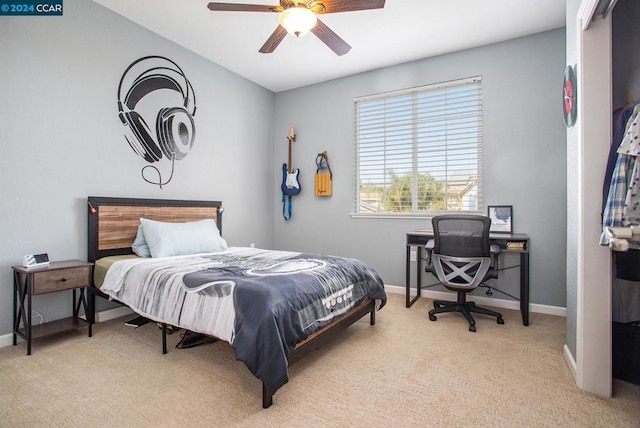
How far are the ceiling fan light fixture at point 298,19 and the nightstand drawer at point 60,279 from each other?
7.81 ft

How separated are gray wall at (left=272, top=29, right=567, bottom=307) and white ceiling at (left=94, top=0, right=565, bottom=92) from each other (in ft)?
0.60

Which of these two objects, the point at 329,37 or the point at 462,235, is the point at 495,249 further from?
the point at 329,37

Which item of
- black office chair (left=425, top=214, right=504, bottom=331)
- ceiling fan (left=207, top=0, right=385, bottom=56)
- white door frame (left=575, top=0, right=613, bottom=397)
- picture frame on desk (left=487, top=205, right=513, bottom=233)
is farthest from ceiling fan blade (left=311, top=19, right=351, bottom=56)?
picture frame on desk (left=487, top=205, right=513, bottom=233)

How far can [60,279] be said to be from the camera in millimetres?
2359

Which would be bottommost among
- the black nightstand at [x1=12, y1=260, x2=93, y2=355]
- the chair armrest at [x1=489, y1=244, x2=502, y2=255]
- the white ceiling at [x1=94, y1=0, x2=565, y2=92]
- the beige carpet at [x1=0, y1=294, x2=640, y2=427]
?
Answer: the beige carpet at [x1=0, y1=294, x2=640, y2=427]

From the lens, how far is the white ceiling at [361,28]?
2.82 meters

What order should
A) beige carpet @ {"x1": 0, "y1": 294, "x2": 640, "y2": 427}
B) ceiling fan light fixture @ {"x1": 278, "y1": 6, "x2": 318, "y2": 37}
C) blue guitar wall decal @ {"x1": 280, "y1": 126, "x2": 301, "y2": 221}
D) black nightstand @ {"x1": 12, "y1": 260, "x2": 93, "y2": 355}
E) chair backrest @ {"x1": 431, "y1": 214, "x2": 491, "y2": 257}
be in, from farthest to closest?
blue guitar wall decal @ {"x1": 280, "y1": 126, "x2": 301, "y2": 221} < chair backrest @ {"x1": 431, "y1": 214, "x2": 491, "y2": 257} < black nightstand @ {"x1": 12, "y1": 260, "x2": 93, "y2": 355} < ceiling fan light fixture @ {"x1": 278, "y1": 6, "x2": 318, "y2": 37} < beige carpet @ {"x1": 0, "y1": 294, "x2": 640, "y2": 427}

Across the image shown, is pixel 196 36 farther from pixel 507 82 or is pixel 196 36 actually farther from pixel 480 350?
pixel 480 350

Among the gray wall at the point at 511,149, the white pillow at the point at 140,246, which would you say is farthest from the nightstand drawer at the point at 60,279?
the gray wall at the point at 511,149

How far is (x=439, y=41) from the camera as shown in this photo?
338 cm

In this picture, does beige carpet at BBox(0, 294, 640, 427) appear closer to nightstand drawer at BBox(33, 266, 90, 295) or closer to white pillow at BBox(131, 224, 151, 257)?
nightstand drawer at BBox(33, 266, 90, 295)

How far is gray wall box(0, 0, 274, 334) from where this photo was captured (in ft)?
7.80

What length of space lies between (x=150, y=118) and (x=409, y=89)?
2957mm

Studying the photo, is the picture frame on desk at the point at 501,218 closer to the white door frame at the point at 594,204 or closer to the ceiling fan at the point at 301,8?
the white door frame at the point at 594,204
